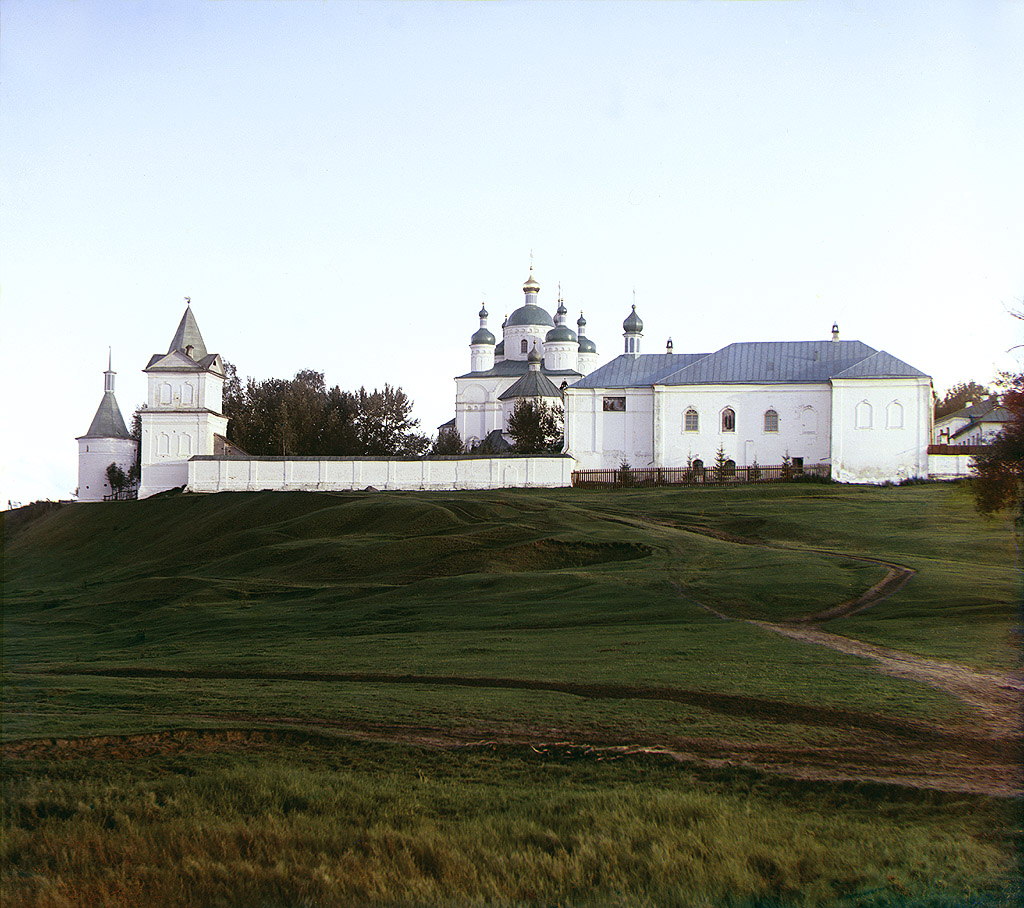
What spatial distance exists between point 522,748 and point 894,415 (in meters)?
50.8

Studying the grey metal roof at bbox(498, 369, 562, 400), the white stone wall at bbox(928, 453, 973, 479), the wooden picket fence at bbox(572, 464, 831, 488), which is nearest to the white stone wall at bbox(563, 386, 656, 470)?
the wooden picket fence at bbox(572, 464, 831, 488)

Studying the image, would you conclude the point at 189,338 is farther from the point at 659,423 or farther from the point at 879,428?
the point at 879,428

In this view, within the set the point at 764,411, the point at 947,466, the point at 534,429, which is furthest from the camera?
the point at 534,429

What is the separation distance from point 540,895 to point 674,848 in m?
1.26

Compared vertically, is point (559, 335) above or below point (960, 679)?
above

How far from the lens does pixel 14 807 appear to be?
9.79 m

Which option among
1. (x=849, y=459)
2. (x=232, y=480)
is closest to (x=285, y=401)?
(x=232, y=480)

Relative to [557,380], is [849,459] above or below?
below

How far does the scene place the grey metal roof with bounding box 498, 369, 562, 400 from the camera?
2963 inches

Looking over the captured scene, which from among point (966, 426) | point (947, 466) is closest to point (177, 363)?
point (947, 466)

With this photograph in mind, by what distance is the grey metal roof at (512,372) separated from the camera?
3364 inches

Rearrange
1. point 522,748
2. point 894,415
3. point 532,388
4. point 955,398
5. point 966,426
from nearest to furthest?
1. point 522,748
2. point 894,415
3. point 532,388
4. point 966,426
5. point 955,398

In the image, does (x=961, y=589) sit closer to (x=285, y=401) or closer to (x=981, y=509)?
(x=981, y=509)

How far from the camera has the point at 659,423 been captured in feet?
201
